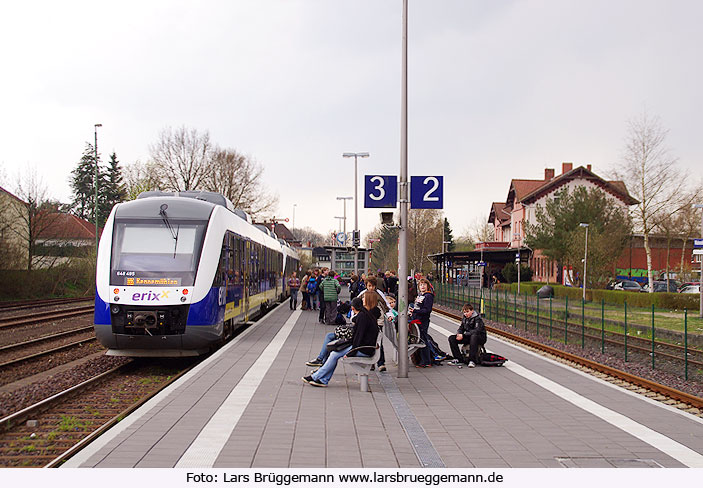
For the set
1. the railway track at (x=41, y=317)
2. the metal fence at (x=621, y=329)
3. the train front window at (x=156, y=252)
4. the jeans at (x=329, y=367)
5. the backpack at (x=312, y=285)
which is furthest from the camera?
the backpack at (x=312, y=285)

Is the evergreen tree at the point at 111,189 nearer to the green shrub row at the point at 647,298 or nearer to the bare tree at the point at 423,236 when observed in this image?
the bare tree at the point at 423,236

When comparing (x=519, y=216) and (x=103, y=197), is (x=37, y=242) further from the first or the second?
(x=519, y=216)

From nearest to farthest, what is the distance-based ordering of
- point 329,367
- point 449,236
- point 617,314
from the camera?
point 329,367 → point 617,314 → point 449,236

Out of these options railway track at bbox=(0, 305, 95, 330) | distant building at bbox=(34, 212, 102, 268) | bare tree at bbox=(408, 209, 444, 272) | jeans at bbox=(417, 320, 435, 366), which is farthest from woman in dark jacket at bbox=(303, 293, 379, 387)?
bare tree at bbox=(408, 209, 444, 272)

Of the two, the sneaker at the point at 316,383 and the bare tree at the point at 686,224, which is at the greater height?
the bare tree at the point at 686,224

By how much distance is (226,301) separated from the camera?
13852mm

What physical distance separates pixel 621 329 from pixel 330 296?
8.40 m

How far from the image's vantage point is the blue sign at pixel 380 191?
34.9ft

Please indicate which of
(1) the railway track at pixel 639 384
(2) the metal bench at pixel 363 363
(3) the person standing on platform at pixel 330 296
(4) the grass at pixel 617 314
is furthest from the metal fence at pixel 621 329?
(2) the metal bench at pixel 363 363

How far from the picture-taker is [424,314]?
12.0 metres

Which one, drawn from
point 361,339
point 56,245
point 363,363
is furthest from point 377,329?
point 56,245

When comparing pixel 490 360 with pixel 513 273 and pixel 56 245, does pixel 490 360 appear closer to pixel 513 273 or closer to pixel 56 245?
pixel 56 245

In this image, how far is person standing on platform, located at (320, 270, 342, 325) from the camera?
19688 millimetres

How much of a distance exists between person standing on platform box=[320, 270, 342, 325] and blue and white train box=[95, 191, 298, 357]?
20.6ft
